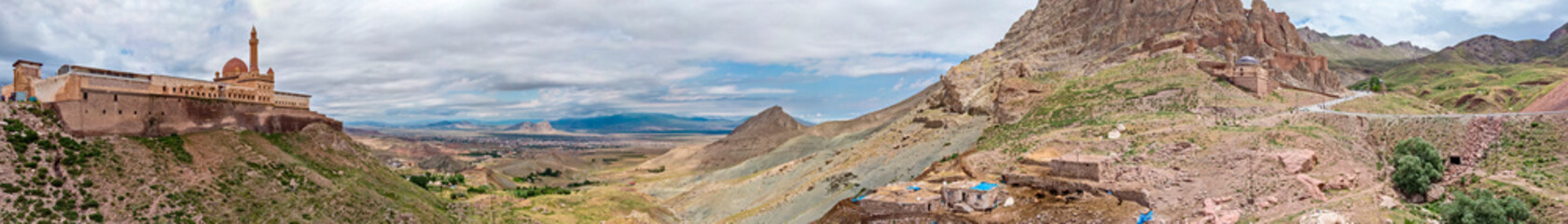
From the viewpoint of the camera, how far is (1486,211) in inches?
843

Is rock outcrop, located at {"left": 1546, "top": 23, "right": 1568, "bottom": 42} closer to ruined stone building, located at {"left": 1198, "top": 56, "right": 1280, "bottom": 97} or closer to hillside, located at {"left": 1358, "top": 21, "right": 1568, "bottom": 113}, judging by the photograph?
hillside, located at {"left": 1358, "top": 21, "right": 1568, "bottom": 113}

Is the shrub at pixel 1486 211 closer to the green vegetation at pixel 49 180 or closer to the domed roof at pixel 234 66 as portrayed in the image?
the green vegetation at pixel 49 180

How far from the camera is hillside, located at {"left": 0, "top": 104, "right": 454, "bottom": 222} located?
24719 millimetres

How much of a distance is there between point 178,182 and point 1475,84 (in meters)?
121

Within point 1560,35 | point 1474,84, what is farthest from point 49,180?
point 1560,35

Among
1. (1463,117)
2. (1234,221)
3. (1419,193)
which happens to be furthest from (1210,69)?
(1234,221)

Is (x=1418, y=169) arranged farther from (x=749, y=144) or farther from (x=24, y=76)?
(x=749, y=144)

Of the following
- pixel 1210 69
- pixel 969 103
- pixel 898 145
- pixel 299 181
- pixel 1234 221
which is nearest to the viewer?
pixel 1234 221

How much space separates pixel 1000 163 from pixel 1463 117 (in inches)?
744

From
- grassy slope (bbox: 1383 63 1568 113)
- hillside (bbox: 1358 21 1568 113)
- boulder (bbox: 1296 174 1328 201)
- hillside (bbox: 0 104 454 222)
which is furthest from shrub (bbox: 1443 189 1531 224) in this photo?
hillside (bbox: 0 104 454 222)

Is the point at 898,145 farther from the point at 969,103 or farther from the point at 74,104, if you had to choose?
the point at 74,104

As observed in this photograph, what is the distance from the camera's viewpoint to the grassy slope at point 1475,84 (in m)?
63.7

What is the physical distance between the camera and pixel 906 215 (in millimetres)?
31000

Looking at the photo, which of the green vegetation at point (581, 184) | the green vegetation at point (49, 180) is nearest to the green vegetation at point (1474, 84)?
the green vegetation at point (49, 180)
